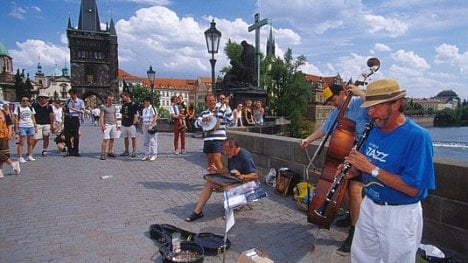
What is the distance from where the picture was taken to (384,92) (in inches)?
88.8

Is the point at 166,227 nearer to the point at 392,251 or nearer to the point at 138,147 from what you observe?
the point at 392,251

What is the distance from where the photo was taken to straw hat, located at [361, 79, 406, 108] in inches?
88.2

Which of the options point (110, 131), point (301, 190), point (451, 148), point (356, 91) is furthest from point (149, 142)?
point (451, 148)

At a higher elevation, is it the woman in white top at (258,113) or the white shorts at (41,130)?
the woman in white top at (258,113)

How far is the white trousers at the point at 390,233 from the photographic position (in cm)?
222

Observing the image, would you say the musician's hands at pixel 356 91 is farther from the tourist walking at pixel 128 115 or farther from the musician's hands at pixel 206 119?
the tourist walking at pixel 128 115

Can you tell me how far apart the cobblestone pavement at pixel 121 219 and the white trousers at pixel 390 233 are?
55.6 inches

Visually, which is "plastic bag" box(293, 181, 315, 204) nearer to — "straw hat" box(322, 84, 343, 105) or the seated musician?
the seated musician

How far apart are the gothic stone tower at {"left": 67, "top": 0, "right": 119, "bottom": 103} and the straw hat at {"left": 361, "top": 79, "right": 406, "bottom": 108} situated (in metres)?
86.0

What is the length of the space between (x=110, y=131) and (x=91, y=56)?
82.5 metres

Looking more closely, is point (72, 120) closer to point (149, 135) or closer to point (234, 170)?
point (149, 135)

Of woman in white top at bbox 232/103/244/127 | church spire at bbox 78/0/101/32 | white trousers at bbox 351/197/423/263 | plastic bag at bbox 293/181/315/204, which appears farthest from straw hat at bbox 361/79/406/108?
church spire at bbox 78/0/101/32

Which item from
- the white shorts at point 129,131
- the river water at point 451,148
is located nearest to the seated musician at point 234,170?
the river water at point 451,148

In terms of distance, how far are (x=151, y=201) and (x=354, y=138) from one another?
3753 mm
